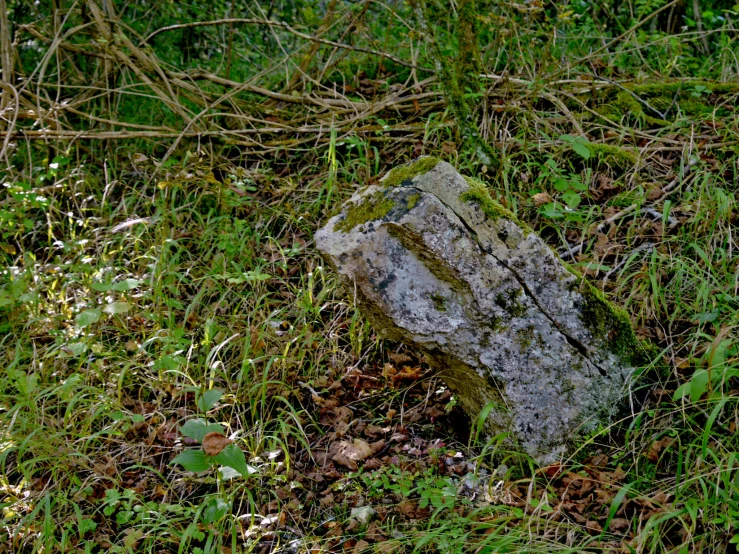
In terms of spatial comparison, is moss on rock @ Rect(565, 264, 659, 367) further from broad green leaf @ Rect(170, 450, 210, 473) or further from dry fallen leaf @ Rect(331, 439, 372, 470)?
broad green leaf @ Rect(170, 450, 210, 473)

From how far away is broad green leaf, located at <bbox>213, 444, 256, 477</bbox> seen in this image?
2428mm

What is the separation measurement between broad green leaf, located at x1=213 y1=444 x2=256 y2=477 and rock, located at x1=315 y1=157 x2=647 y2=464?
2.50 ft

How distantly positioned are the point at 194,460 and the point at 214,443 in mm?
92

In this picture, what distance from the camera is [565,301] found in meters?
2.71

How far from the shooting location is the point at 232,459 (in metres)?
2.44

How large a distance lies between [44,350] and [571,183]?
2997 millimetres

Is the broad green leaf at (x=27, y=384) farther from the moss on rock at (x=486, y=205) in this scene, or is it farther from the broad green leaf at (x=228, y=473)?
the moss on rock at (x=486, y=205)

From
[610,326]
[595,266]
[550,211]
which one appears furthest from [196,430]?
[550,211]

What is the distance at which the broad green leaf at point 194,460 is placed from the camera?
2.36 m

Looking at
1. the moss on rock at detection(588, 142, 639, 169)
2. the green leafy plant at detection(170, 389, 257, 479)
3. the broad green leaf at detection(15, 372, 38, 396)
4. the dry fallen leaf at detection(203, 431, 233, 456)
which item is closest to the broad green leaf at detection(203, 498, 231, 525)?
the green leafy plant at detection(170, 389, 257, 479)

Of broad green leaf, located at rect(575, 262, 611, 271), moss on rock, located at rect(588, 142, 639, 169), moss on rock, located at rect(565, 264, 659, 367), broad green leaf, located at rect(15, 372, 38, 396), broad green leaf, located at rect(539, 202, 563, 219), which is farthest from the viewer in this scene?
moss on rock, located at rect(588, 142, 639, 169)

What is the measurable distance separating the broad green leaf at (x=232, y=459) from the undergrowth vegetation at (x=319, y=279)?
0.04 ft

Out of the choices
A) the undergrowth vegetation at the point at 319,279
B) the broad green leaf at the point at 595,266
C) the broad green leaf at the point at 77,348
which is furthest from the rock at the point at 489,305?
the broad green leaf at the point at 77,348

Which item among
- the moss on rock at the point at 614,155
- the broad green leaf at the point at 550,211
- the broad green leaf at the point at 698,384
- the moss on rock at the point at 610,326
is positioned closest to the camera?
the broad green leaf at the point at 698,384
